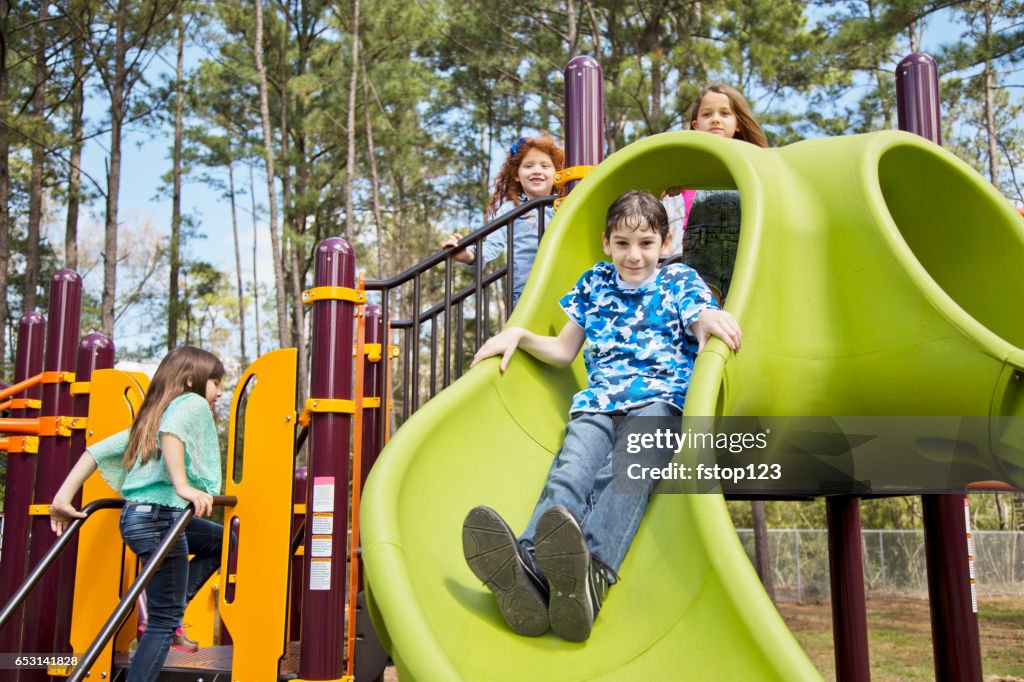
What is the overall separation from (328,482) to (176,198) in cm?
2011

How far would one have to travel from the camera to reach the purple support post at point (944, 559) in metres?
4.09

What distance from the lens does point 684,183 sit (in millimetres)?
3418

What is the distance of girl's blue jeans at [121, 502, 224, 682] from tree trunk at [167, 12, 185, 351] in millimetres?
18274

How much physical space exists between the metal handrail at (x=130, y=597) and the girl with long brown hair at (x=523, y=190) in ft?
5.60

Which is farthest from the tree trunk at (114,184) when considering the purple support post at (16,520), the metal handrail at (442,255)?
the metal handrail at (442,255)

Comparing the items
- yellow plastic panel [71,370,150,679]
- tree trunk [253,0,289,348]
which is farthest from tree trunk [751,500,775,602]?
yellow plastic panel [71,370,150,679]

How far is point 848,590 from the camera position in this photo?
481 cm

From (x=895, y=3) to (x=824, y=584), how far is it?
33.7 feet

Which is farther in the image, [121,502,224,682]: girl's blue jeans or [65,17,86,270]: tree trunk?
[65,17,86,270]: tree trunk

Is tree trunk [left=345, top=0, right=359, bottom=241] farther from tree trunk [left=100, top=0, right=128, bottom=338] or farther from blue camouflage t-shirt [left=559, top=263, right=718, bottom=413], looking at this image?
blue camouflage t-shirt [left=559, top=263, right=718, bottom=413]

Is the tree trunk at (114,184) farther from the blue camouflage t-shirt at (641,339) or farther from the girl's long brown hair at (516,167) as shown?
the blue camouflage t-shirt at (641,339)

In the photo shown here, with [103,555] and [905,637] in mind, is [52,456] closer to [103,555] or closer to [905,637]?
[103,555]

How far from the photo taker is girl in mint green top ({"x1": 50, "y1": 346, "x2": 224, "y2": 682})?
125 inches

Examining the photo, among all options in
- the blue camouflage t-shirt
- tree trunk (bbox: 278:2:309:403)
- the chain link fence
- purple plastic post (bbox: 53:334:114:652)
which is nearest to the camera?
the blue camouflage t-shirt
